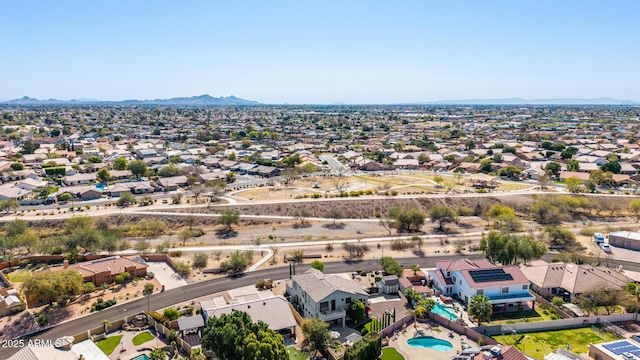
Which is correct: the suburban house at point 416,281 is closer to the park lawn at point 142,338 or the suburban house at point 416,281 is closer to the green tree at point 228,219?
the park lawn at point 142,338

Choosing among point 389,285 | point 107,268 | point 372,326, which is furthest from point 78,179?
point 372,326

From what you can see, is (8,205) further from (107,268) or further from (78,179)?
(107,268)

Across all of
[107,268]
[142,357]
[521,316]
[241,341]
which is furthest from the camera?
[107,268]

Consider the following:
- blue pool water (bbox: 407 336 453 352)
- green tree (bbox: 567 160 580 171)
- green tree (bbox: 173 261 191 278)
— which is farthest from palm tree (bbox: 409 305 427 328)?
green tree (bbox: 567 160 580 171)

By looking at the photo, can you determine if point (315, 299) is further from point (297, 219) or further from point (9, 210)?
point (9, 210)

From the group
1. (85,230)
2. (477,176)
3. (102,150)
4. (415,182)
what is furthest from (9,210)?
(477,176)

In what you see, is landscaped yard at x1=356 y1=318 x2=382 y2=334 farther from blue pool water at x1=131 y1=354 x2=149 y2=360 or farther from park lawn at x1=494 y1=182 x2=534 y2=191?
park lawn at x1=494 y1=182 x2=534 y2=191
